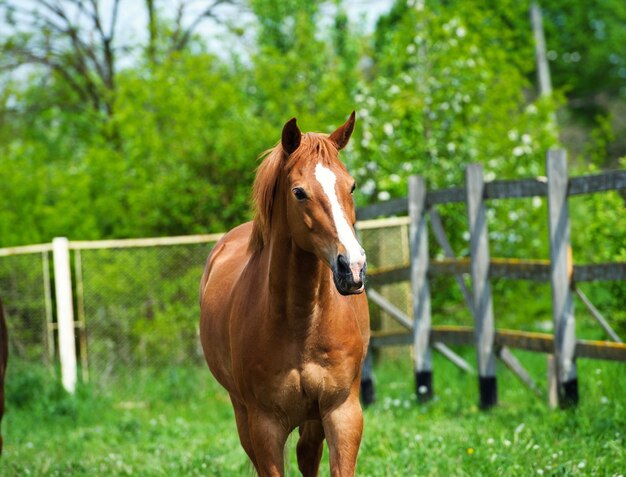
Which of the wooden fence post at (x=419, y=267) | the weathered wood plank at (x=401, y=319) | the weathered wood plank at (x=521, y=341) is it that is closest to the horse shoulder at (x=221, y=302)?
the weathered wood plank at (x=521, y=341)

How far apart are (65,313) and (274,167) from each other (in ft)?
21.5

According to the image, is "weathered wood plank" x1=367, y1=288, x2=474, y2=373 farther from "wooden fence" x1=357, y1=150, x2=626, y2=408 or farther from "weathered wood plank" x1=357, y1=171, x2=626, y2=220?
"weathered wood plank" x1=357, y1=171, x2=626, y2=220

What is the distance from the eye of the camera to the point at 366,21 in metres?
19.9

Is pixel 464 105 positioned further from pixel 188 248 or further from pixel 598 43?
pixel 598 43

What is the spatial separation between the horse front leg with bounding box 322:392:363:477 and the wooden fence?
8.85ft

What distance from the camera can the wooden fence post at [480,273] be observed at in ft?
24.4

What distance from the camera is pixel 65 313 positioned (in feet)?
32.4

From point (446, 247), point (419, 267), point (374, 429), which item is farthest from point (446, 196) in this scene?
point (374, 429)

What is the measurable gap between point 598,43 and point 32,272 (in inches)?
1147

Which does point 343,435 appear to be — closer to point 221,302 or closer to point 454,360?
point 221,302

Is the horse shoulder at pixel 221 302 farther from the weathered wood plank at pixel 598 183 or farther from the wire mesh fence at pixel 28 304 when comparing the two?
the wire mesh fence at pixel 28 304

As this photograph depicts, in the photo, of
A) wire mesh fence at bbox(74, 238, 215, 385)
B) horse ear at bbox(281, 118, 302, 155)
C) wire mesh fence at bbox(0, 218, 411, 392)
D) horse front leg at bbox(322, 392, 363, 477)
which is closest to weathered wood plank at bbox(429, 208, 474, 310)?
wire mesh fence at bbox(0, 218, 411, 392)

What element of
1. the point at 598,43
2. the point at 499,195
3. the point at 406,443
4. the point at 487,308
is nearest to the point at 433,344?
the point at 487,308

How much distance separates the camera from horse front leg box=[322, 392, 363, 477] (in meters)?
3.88
